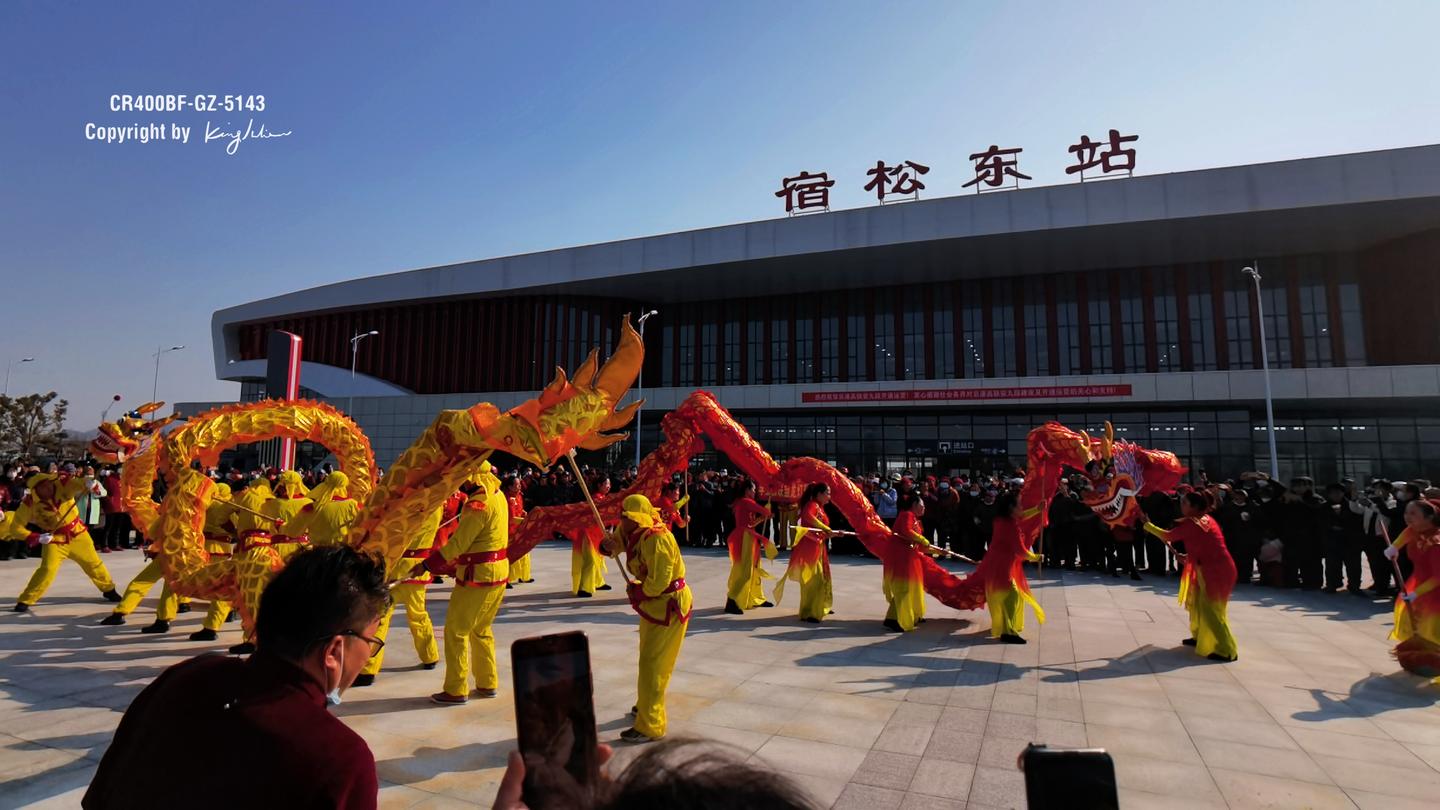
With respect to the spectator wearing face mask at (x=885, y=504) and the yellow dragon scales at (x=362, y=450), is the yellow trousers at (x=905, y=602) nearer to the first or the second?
the yellow dragon scales at (x=362, y=450)

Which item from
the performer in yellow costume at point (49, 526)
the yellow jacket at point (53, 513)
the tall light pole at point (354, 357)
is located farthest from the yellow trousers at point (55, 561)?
the tall light pole at point (354, 357)

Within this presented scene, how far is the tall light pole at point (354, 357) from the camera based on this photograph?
31.0 metres

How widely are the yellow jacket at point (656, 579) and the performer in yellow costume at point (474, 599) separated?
1.32m

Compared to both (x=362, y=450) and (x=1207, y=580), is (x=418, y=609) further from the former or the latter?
(x=1207, y=580)

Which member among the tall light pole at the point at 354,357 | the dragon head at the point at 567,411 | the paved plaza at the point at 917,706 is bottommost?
the paved plaza at the point at 917,706

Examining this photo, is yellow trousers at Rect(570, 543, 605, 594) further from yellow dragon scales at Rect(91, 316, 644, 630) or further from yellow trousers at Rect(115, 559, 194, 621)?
yellow trousers at Rect(115, 559, 194, 621)

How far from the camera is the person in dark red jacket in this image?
119cm

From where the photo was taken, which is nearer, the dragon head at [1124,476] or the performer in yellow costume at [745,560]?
the dragon head at [1124,476]

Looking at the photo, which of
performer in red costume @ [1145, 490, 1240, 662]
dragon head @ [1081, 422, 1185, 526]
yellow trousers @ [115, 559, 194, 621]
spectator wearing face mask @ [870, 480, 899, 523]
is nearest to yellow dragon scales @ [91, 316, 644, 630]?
yellow trousers @ [115, 559, 194, 621]

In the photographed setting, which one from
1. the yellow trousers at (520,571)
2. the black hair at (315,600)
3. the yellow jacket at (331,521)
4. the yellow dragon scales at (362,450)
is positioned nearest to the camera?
the black hair at (315,600)

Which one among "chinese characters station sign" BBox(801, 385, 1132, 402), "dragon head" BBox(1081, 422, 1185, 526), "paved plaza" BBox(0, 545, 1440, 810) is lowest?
"paved plaza" BBox(0, 545, 1440, 810)

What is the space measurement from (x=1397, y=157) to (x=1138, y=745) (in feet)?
82.4

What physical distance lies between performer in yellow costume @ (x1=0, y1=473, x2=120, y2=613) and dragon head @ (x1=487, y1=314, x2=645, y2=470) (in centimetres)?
693

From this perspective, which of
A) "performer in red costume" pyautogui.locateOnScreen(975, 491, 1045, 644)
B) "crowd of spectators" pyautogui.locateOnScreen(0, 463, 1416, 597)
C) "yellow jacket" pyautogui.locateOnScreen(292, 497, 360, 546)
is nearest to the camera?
"yellow jacket" pyautogui.locateOnScreen(292, 497, 360, 546)
